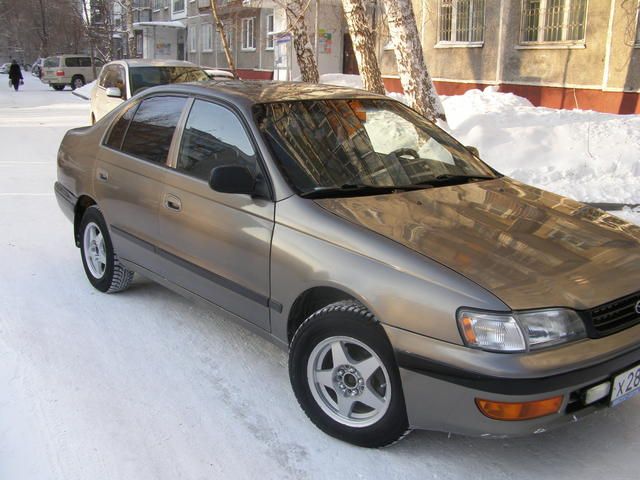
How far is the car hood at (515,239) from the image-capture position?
8.82 ft

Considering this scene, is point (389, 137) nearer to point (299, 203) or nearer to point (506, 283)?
point (299, 203)

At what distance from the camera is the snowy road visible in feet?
9.66

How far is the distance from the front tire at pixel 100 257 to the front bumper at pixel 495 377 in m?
2.77

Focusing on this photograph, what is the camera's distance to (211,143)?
392cm

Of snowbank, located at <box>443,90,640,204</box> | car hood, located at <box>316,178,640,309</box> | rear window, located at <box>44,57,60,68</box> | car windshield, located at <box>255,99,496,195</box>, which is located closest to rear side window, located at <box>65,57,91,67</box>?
rear window, located at <box>44,57,60,68</box>

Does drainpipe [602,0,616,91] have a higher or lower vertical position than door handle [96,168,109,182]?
higher

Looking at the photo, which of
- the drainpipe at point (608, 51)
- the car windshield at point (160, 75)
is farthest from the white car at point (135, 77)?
the drainpipe at point (608, 51)

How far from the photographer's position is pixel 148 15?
165 ft

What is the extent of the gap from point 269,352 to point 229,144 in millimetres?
1290

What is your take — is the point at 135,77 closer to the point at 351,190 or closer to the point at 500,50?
the point at 500,50

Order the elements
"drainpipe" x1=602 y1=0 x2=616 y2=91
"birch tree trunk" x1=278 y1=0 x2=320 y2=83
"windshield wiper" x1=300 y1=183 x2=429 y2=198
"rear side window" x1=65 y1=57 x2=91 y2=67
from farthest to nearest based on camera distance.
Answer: "rear side window" x1=65 y1=57 x2=91 y2=67 < "drainpipe" x1=602 y1=0 x2=616 y2=91 < "birch tree trunk" x1=278 y1=0 x2=320 y2=83 < "windshield wiper" x1=300 y1=183 x2=429 y2=198

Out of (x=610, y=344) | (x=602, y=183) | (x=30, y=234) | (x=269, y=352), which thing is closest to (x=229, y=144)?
(x=269, y=352)

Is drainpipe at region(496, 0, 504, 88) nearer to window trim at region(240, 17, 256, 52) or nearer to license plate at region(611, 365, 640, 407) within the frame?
license plate at region(611, 365, 640, 407)

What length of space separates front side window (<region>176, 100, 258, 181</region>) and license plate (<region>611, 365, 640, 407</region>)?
2018 mm
